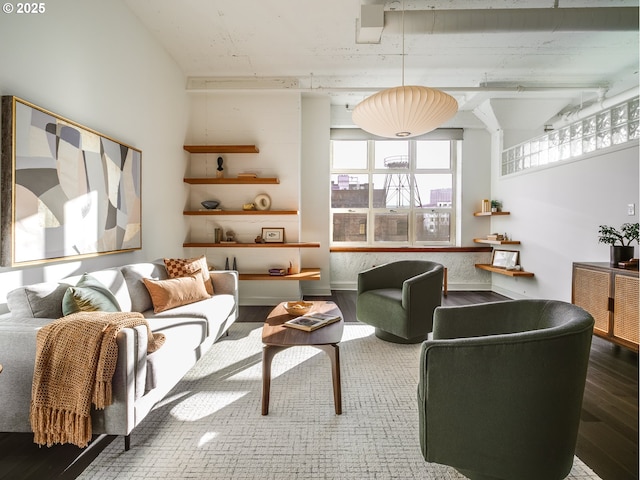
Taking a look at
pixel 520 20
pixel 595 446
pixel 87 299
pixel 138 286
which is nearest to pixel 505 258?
pixel 520 20

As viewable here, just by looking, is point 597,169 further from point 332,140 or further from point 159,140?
point 159,140

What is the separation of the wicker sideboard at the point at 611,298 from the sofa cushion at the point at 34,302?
4101 mm

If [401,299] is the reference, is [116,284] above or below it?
above

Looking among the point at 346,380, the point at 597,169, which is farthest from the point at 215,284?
the point at 597,169

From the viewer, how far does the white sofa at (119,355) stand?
153cm

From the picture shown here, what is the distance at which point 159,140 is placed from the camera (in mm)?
3785

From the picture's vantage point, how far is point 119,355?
1521 mm

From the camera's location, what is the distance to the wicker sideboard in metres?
2.70

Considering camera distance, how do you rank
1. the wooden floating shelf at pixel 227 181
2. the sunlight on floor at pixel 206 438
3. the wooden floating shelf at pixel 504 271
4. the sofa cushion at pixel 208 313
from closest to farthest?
the sunlight on floor at pixel 206 438
the sofa cushion at pixel 208 313
the wooden floating shelf at pixel 227 181
the wooden floating shelf at pixel 504 271

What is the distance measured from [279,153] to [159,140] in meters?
1.62

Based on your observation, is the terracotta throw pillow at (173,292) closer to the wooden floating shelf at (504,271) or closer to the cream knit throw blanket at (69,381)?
the cream knit throw blanket at (69,381)

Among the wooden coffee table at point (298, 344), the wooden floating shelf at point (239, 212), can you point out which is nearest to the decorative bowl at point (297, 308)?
the wooden coffee table at point (298, 344)

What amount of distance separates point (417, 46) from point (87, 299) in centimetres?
405

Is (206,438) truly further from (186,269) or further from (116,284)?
(186,269)
